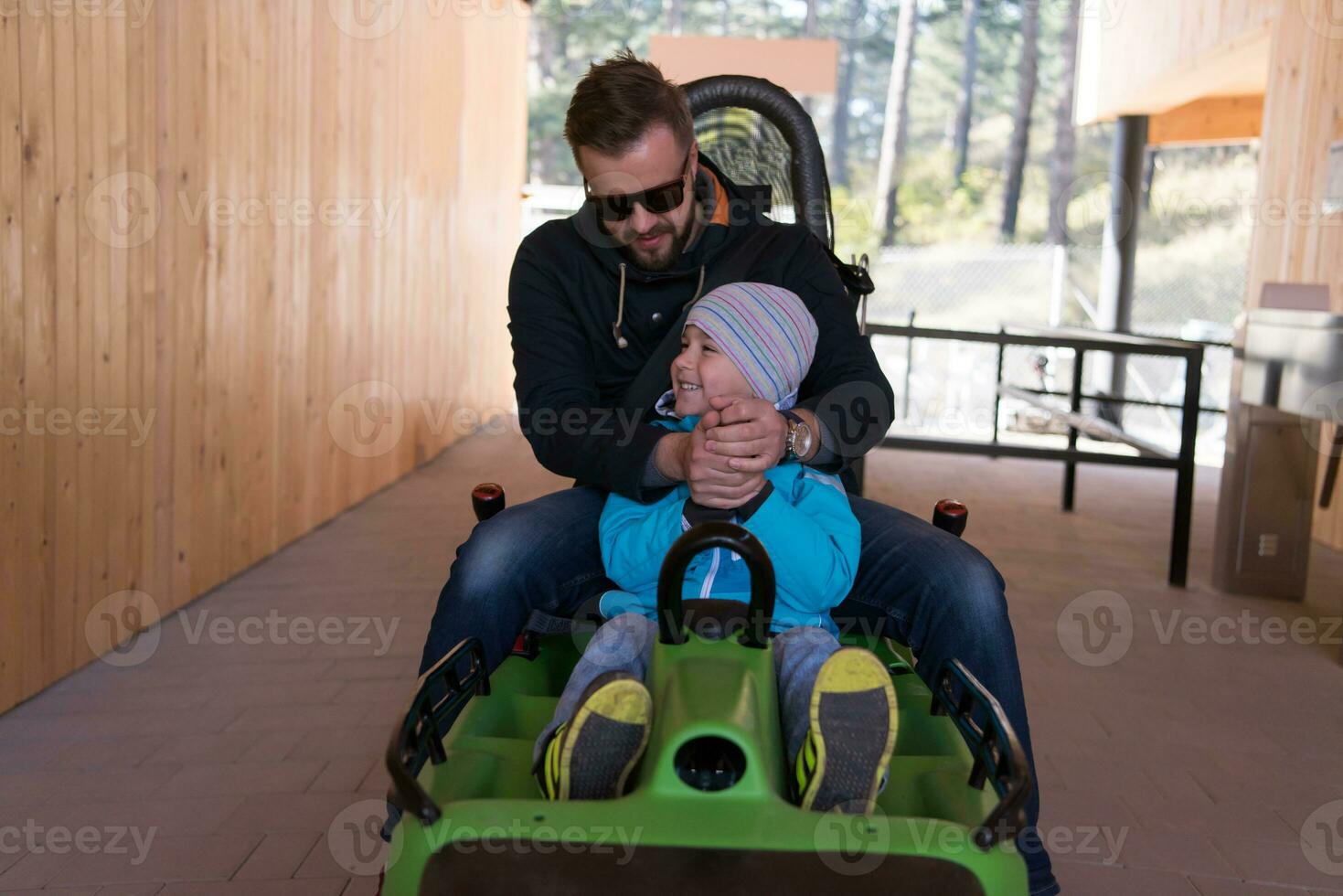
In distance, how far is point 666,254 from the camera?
2.07m

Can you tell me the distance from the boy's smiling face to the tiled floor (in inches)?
35.4

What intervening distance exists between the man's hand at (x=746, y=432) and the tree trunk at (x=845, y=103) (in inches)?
793

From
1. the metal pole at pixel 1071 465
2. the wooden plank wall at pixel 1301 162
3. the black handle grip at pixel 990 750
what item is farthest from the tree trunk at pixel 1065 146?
the black handle grip at pixel 990 750

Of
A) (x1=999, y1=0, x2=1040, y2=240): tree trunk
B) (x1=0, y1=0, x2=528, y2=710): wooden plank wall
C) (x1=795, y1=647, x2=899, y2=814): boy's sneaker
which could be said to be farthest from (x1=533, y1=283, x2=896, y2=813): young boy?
(x1=999, y1=0, x2=1040, y2=240): tree trunk

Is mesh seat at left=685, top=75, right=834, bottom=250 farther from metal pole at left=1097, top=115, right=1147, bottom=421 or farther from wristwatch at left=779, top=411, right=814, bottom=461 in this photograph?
metal pole at left=1097, top=115, right=1147, bottom=421

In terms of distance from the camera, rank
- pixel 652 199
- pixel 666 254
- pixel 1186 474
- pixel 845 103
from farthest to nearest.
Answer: pixel 845 103 → pixel 1186 474 → pixel 666 254 → pixel 652 199

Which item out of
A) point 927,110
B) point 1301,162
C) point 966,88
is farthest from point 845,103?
point 1301,162

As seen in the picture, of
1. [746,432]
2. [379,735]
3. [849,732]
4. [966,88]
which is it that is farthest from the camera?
[966,88]

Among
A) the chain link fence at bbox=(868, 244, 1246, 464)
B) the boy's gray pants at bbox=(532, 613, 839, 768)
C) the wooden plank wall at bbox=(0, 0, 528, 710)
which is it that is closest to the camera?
the boy's gray pants at bbox=(532, 613, 839, 768)

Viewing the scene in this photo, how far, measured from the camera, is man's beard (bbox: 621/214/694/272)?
2070mm

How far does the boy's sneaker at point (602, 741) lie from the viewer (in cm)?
133

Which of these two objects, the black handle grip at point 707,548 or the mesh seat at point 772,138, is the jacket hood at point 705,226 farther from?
the black handle grip at point 707,548

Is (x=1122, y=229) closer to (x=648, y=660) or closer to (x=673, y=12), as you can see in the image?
(x=648, y=660)

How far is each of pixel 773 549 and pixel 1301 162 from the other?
4.41 m
